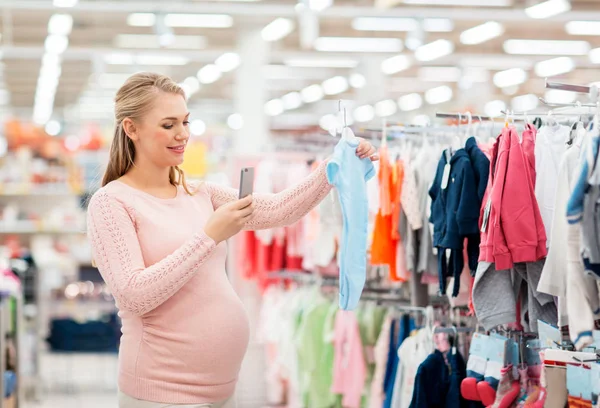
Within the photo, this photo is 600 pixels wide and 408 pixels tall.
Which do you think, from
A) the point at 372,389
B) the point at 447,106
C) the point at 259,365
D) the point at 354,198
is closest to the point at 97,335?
the point at 259,365

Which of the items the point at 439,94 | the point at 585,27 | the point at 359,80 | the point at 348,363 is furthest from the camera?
the point at 439,94

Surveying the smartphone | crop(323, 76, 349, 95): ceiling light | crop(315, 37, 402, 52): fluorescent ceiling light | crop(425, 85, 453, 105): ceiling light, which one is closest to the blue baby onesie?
the smartphone

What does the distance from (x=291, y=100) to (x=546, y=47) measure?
8939 mm

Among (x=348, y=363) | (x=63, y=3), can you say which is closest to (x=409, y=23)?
(x=63, y=3)

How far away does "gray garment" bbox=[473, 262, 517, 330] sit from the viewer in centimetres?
347

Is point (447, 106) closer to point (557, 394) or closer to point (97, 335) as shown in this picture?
point (97, 335)

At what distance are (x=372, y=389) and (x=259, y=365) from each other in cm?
263

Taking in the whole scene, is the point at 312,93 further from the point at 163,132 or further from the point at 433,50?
the point at 163,132

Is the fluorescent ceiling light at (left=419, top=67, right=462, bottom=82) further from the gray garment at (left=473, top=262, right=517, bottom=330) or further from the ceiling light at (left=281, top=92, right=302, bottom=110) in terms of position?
the gray garment at (left=473, top=262, right=517, bottom=330)

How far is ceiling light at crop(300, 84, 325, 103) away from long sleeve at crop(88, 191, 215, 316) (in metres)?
18.7

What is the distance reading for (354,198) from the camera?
3.27 m

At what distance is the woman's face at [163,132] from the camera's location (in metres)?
2.79

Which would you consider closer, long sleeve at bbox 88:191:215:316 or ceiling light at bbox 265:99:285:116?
long sleeve at bbox 88:191:215:316

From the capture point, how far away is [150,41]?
16.8m
